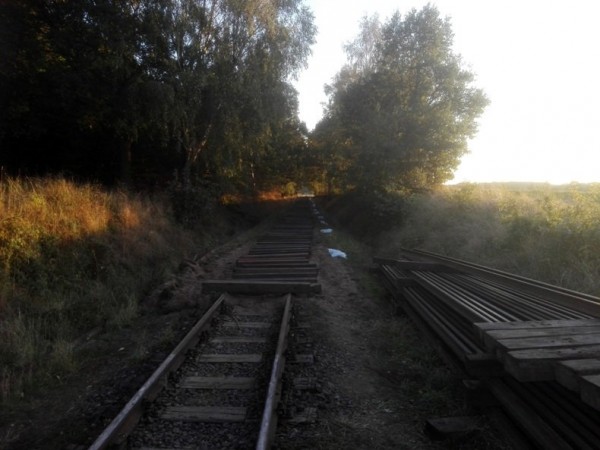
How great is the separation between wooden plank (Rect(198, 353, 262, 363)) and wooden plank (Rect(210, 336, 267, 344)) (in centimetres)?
48

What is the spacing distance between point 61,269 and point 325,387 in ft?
19.8

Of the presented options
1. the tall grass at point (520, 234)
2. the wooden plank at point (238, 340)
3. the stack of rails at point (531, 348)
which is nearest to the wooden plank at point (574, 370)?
the stack of rails at point (531, 348)

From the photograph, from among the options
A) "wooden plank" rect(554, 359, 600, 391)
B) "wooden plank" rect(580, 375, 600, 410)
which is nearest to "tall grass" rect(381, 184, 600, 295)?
"wooden plank" rect(554, 359, 600, 391)

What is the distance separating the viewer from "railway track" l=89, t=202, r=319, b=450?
375 cm

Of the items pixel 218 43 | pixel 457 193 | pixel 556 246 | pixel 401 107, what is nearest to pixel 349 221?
pixel 401 107

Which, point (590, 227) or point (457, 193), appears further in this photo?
point (457, 193)

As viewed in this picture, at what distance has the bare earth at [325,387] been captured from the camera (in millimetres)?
3889

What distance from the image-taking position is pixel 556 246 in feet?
29.5

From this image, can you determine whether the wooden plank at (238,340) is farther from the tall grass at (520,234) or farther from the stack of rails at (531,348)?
the tall grass at (520,234)

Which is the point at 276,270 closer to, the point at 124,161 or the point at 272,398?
the point at 272,398

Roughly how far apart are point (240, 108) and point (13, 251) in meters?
11.2

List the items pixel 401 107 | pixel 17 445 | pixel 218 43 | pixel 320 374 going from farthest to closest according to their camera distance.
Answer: pixel 401 107, pixel 218 43, pixel 320 374, pixel 17 445

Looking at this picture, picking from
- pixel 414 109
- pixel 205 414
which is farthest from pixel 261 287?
pixel 414 109

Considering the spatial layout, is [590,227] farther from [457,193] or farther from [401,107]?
[401,107]
